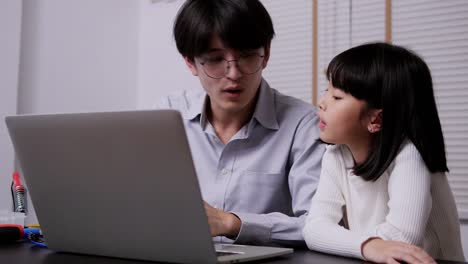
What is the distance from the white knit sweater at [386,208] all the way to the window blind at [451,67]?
1.21 meters

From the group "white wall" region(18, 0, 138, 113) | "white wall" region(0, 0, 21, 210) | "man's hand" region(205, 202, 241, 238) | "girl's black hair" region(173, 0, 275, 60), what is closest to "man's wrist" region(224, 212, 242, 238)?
"man's hand" region(205, 202, 241, 238)

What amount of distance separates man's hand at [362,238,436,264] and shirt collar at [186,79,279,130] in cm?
57

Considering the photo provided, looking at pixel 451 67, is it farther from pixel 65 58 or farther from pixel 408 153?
pixel 65 58

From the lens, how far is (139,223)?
74cm

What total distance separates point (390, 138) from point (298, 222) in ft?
0.89

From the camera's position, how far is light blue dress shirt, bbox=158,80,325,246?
50.6 inches

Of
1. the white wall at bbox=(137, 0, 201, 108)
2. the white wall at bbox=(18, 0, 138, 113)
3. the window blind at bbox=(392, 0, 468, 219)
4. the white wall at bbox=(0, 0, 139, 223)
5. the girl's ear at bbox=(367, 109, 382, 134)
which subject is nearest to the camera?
the girl's ear at bbox=(367, 109, 382, 134)

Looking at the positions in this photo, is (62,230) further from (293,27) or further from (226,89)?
(293,27)

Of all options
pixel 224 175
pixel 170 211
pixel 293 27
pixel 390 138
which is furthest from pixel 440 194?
pixel 293 27

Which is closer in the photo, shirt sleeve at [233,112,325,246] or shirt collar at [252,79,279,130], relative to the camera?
shirt sleeve at [233,112,325,246]

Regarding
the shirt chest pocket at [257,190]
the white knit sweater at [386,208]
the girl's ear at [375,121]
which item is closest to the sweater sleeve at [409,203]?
the white knit sweater at [386,208]

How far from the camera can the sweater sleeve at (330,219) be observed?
2.92ft

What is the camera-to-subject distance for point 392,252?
2.57 feet

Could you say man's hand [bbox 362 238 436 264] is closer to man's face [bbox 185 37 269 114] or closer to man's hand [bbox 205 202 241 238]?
man's hand [bbox 205 202 241 238]
